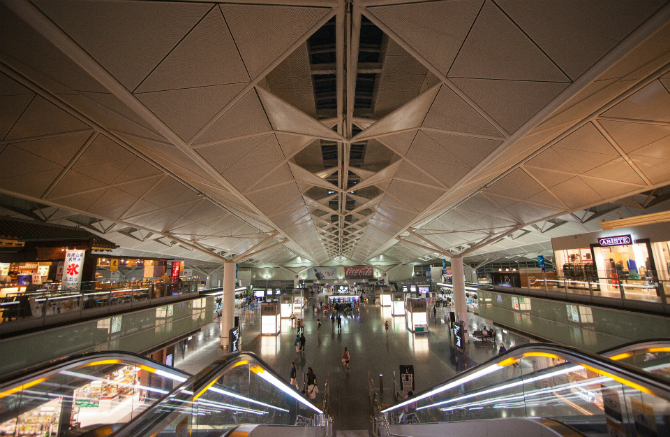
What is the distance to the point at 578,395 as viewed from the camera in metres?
3.39

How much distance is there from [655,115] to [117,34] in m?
11.9

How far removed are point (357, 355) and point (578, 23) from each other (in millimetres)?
16968

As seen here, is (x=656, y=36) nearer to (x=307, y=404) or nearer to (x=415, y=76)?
(x=415, y=76)

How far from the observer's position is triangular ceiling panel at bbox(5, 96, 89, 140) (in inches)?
272

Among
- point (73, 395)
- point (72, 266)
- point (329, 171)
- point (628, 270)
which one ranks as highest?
point (329, 171)

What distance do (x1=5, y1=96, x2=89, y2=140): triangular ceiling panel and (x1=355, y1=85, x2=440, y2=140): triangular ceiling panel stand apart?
303 inches

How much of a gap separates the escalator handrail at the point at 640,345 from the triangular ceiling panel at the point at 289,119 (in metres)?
6.87

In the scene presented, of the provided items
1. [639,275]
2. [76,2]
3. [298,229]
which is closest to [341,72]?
[76,2]

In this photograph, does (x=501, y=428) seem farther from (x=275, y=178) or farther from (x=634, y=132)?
(x=275, y=178)

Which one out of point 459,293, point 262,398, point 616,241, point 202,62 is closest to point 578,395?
point 262,398

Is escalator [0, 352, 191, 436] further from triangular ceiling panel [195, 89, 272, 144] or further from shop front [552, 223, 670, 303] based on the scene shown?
shop front [552, 223, 670, 303]

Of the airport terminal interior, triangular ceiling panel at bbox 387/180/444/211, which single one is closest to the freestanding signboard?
the airport terminal interior

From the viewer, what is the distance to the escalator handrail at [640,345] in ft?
12.9

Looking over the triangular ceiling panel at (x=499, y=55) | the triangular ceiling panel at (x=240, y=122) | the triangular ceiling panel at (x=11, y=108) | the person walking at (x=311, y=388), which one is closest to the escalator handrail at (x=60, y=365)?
the triangular ceiling panel at (x=240, y=122)
